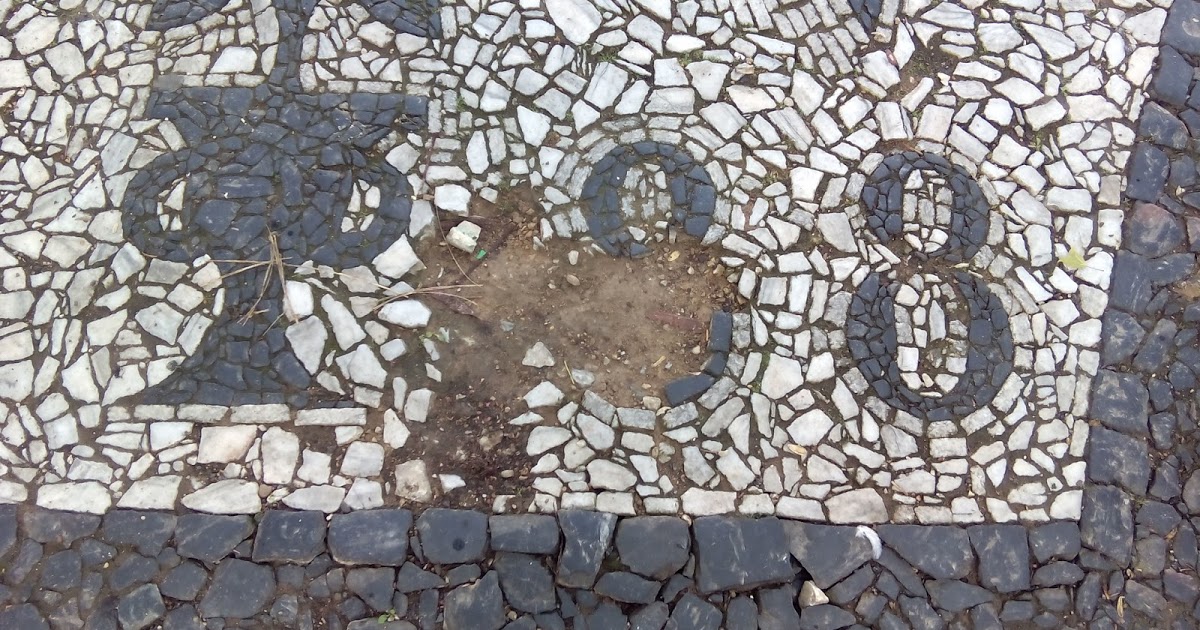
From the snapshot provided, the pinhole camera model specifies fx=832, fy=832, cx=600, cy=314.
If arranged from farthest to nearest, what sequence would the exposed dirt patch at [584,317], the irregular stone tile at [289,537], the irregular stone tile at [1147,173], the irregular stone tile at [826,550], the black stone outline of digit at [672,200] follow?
the irregular stone tile at [1147,173] < the black stone outline of digit at [672,200] < the exposed dirt patch at [584,317] < the irregular stone tile at [826,550] < the irregular stone tile at [289,537]

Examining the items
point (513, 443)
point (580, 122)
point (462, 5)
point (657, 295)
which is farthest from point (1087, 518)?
point (462, 5)

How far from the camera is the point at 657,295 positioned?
440 cm

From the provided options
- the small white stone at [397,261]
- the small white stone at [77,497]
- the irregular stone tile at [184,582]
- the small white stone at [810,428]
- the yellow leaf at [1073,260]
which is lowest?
the irregular stone tile at [184,582]

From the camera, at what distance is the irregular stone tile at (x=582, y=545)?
387cm

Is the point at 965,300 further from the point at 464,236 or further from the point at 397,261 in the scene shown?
the point at 397,261

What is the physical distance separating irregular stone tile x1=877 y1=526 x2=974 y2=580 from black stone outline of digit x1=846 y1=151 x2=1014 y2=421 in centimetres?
58

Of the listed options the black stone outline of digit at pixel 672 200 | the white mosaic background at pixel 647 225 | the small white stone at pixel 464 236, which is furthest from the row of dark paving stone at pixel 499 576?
the small white stone at pixel 464 236

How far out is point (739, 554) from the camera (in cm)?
396

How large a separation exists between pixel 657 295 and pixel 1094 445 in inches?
94.0

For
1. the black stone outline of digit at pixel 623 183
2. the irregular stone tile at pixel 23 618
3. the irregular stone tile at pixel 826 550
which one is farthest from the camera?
the black stone outline of digit at pixel 623 183

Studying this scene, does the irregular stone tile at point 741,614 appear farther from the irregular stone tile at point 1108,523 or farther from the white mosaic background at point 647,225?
the irregular stone tile at point 1108,523

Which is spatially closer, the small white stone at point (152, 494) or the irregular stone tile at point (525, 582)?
the irregular stone tile at point (525, 582)

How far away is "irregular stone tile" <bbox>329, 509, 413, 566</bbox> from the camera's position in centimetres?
389

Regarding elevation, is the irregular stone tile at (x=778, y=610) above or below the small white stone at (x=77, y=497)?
below
